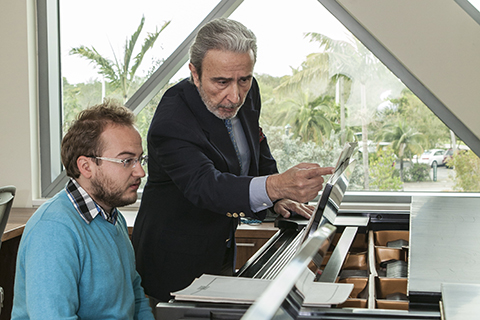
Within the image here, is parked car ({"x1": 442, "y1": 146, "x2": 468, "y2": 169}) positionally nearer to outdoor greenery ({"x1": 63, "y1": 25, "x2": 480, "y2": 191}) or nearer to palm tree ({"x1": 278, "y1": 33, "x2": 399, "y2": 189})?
outdoor greenery ({"x1": 63, "y1": 25, "x2": 480, "y2": 191})

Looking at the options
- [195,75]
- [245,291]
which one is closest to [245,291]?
[245,291]

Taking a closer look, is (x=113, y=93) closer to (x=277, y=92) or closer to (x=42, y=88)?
(x=42, y=88)

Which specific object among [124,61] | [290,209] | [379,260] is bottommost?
[379,260]

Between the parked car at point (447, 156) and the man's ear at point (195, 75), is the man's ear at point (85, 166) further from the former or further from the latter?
the parked car at point (447, 156)

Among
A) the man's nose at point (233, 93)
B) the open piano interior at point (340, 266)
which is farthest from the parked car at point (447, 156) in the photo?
the man's nose at point (233, 93)

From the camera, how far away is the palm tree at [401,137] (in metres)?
3.04

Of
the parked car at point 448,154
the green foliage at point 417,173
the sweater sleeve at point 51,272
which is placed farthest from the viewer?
the green foliage at point 417,173

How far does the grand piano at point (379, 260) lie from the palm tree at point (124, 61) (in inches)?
76.5

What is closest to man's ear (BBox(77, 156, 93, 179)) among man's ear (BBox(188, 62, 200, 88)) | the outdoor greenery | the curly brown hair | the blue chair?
the curly brown hair

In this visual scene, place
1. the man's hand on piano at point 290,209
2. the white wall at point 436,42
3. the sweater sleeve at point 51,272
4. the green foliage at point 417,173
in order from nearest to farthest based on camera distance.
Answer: the sweater sleeve at point 51,272, the man's hand on piano at point 290,209, the white wall at point 436,42, the green foliage at point 417,173

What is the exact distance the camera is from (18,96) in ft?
10.4

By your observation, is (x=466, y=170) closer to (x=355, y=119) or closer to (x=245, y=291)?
(x=355, y=119)

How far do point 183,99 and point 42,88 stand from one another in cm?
197

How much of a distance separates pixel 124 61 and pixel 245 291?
2637mm
